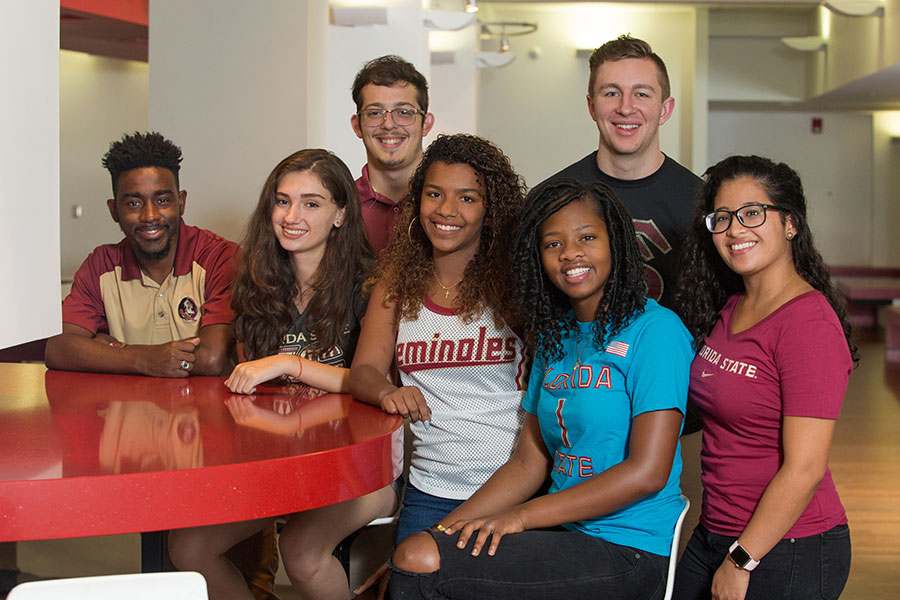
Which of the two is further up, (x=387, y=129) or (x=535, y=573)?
(x=387, y=129)

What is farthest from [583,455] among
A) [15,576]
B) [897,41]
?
[897,41]

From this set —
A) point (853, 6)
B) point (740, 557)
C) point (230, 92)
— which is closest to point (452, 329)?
point (740, 557)

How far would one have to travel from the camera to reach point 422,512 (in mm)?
2252

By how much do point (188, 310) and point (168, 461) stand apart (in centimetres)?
142

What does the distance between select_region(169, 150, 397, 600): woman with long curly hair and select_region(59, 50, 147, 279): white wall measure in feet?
31.9

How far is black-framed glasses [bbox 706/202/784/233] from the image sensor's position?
2021 millimetres

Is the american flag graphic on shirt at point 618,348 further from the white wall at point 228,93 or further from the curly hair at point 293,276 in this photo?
the white wall at point 228,93

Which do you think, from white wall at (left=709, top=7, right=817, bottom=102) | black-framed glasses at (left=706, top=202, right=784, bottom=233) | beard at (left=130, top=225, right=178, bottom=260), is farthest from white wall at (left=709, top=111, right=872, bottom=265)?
black-framed glasses at (left=706, top=202, right=784, bottom=233)

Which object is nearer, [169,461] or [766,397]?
[169,461]

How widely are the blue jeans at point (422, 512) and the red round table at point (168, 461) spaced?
309mm

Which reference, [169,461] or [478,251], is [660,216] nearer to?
[478,251]

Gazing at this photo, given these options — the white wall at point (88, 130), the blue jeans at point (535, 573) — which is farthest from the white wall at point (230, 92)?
the white wall at point (88, 130)

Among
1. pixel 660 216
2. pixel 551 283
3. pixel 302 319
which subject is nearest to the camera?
pixel 551 283

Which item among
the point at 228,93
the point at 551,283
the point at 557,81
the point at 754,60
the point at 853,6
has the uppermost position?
the point at 754,60
